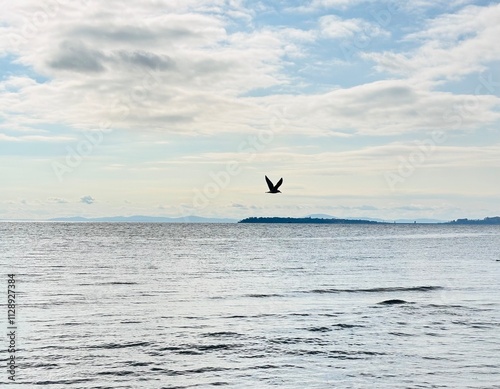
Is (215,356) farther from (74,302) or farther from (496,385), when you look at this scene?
(74,302)

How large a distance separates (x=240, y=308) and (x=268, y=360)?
1461 cm

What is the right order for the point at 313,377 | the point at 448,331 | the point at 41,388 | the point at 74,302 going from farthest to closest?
the point at 74,302, the point at 448,331, the point at 313,377, the point at 41,388

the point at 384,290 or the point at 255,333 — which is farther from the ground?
the point at 255,333

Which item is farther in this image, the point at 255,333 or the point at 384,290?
the point at 384,290

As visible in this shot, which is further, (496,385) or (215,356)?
(215,356)

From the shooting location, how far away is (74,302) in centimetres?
4197

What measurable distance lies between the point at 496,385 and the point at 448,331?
10455 mm

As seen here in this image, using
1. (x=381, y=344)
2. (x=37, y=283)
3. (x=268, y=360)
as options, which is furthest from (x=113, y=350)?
(x=37, y=283)

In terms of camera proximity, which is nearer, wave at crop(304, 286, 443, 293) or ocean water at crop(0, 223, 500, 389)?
ocean water at crop(0, 223, 500, 389)

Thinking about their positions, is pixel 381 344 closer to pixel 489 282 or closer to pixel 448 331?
pixel 448 331

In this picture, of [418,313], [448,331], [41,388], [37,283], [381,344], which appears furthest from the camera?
[37,283]

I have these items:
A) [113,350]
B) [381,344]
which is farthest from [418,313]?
[113,350]

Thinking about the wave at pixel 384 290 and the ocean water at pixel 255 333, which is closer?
the ocean water at pixel 255 333

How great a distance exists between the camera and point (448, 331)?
3175 cm
